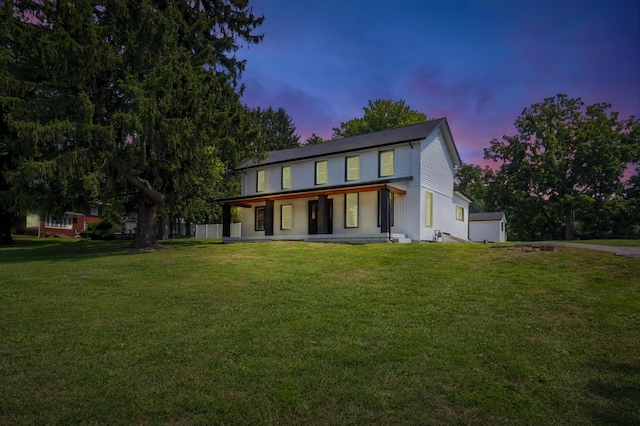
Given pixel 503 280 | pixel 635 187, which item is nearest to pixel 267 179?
pixel 503 280

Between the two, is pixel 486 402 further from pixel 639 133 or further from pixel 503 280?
pixel 639 133

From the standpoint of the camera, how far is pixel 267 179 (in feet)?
84.1

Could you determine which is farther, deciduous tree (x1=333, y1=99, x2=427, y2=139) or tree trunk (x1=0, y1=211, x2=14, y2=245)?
deciduous tree (x1=333, y1=99, x2=427, y2=139)

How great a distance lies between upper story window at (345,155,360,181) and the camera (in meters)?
21.8

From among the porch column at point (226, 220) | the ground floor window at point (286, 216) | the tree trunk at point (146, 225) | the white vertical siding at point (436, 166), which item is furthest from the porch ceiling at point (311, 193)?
the tree trunk at point (146, 225)

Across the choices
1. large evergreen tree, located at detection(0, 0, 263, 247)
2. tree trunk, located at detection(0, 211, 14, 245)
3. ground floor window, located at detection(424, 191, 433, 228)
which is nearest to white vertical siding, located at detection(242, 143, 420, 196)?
ground floor window, located at detection(424, 191, 433, 228)

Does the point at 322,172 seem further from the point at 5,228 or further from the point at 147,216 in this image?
the point at 5,228

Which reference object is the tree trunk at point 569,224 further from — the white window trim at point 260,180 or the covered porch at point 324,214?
the white window trim at point 260,180

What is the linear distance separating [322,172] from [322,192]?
270cm

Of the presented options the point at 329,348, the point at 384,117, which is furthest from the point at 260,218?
the point at 384,117

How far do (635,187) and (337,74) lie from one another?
33945mm

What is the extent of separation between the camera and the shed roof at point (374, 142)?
2077 centimetres

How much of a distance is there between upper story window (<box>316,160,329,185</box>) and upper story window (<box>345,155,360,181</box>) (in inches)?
53.4

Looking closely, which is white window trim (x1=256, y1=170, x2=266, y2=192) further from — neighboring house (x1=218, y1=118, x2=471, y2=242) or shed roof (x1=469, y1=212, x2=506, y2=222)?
shed roof (x1=469, y1=212, x2=506, y2=222)
